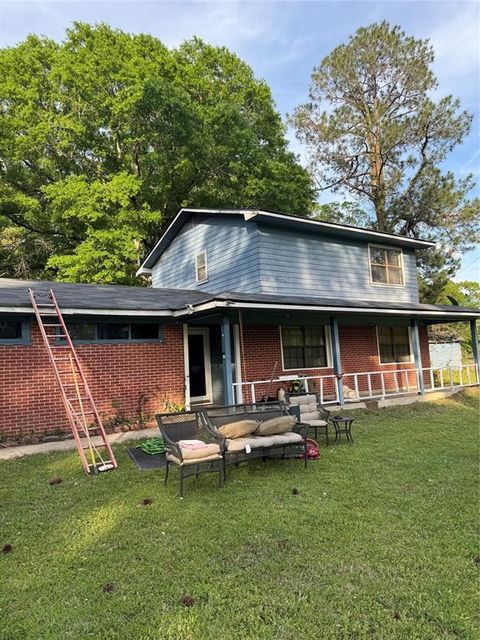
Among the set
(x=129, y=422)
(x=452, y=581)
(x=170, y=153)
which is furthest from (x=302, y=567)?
(x=170, y=153)

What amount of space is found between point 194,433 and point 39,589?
126 inches

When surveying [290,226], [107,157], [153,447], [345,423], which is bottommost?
[153,447]

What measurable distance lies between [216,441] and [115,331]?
4.80 metres

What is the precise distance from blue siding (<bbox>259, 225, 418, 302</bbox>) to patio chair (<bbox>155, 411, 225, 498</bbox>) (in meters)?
6.26

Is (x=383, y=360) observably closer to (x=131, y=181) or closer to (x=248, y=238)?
(x=248, y=238)

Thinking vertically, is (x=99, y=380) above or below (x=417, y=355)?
below

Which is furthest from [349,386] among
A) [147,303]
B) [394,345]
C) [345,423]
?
[147,303]

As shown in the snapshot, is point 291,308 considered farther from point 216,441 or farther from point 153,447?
point 216,441

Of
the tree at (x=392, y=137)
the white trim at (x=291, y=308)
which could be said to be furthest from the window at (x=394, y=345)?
the tree at (x=392, y=137)

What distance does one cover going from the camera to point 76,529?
436 centimetres

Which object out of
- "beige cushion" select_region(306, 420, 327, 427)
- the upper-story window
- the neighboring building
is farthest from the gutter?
the neighboring building

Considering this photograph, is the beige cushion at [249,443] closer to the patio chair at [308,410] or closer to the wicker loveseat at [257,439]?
the wicker loveseat at [257,439]

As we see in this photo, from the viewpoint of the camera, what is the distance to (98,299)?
9711mm

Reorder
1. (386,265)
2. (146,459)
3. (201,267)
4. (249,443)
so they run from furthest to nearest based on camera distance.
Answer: (386,265)
(201,267)
(146,459)
(249,443)
